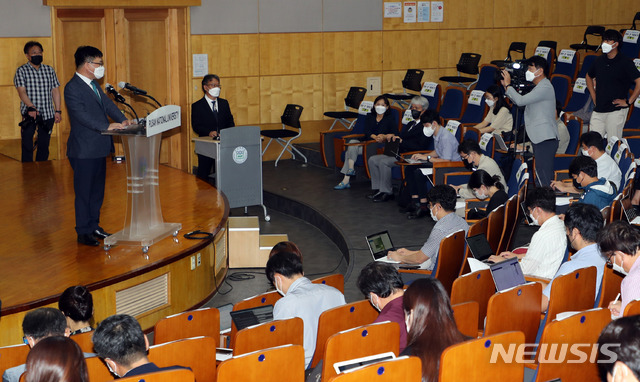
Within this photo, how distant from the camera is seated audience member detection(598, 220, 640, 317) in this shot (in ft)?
11.8

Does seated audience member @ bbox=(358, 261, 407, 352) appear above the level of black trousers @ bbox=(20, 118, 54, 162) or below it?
below

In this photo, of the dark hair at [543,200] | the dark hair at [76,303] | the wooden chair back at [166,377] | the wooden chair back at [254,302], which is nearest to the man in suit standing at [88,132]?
the dark hair at [76,303]

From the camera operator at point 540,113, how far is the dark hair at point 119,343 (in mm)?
5196

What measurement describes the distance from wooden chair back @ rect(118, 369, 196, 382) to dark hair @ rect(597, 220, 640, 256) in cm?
212

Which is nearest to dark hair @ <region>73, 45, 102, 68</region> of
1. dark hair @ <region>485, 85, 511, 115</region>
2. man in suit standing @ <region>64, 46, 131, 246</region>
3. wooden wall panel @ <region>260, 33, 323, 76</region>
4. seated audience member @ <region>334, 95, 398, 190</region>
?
man in suit standing @ <region>64, 46, 131, 246</region>

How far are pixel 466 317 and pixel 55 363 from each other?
1.96 meters

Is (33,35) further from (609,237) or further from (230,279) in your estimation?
(609,237)

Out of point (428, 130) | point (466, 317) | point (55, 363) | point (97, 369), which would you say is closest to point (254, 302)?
point (97, 369)

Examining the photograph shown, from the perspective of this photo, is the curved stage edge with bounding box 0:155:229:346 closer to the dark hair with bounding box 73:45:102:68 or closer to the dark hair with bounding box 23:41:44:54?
the dark hair with bounding box 73:45:102:68

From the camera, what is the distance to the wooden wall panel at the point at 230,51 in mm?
10727

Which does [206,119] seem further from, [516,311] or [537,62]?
[516,311]

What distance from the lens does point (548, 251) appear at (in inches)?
189

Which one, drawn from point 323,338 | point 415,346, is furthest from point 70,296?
point 415,346

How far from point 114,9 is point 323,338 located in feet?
25.1
